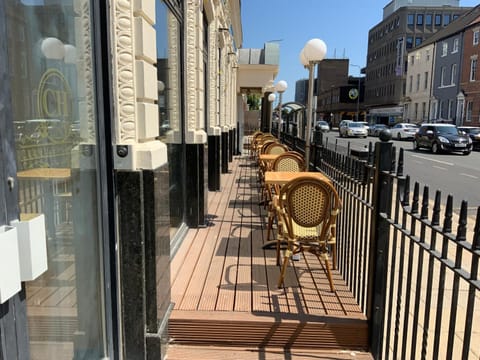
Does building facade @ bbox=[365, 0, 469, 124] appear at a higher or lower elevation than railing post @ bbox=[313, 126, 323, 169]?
higher

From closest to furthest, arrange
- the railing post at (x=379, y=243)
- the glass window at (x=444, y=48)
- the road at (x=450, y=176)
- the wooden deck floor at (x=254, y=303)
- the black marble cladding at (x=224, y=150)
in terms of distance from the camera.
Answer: the railing post at (x=379, y=243)
the wooden deck floor at (x=254, y=303)
the black marble cladding at (x=224, y=150)
the road at (x=450, y=176)
the glass window at (x=444, y=48)

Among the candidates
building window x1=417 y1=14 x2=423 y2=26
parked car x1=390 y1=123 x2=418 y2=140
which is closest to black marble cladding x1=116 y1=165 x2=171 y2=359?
parked car x1=390 y1=123 x2=418 y2=140

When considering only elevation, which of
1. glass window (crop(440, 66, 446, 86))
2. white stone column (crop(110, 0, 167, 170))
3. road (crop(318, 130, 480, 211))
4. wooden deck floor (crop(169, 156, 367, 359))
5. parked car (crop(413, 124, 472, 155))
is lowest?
road (crop(318, 130, 480, 211))

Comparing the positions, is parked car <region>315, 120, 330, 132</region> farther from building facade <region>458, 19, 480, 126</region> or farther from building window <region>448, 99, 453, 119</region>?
building facade <region>458, 19, 480, 126</region>

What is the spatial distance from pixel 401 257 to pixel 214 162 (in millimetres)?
5497

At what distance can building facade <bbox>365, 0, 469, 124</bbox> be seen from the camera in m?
63.5

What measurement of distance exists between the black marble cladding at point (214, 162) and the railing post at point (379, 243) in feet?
15.3

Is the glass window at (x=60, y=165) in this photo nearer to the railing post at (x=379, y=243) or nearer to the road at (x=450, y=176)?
the railing post at (x=379, y=243)

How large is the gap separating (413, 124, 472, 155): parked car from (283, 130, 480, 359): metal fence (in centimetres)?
1935

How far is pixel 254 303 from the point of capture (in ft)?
10.8

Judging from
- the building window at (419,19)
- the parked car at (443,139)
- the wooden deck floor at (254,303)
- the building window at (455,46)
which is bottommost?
the wooden deck floor at (254,303)

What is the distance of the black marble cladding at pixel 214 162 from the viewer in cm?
728

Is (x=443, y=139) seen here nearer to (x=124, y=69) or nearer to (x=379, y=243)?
(x=379, y=243)

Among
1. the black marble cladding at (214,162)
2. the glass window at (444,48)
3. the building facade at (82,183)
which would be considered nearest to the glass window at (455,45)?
the glass window at (444,48)
